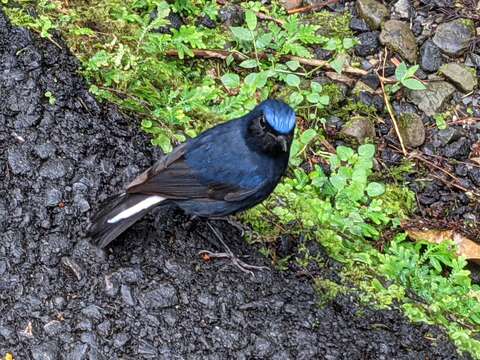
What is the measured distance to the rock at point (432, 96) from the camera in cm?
635

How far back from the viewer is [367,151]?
5.63 metres

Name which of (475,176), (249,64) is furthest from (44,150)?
(475,176)

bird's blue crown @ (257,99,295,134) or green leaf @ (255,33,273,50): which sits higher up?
bird's blue crown @ (257,99,295,134)

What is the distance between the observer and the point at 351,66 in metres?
6.48

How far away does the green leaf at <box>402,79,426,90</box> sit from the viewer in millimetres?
6094

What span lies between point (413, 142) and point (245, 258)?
2.07 m

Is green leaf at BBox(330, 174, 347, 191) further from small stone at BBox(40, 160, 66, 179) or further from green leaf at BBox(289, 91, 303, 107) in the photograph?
small stone at BBox(40, 160, 66, 179)

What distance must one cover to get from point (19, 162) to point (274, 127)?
4.84 feet

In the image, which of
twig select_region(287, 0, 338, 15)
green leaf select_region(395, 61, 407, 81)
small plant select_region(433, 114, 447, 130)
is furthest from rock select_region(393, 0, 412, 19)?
small plant select_region(433, 114, 447, 130)

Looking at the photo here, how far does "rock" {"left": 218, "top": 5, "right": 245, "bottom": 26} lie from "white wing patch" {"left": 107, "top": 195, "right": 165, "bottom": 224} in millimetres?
2302

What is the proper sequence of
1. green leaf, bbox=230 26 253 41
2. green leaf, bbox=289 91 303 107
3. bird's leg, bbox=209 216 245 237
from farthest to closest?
1. green leaf, bbox=230 26 253 41
2. green leaf, bbox=289 91 303 107
3. bird's leg, bbox=209 216 245 237

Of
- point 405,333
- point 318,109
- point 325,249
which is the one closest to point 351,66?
point 318,109

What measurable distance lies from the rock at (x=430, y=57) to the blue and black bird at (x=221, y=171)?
2.24 metres

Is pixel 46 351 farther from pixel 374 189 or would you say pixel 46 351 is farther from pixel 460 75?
pixel 460 75
